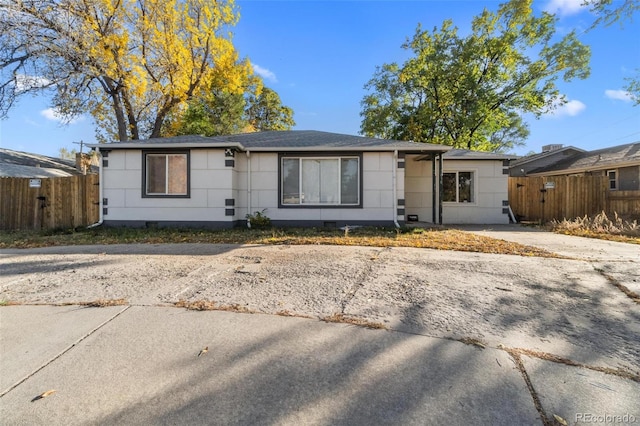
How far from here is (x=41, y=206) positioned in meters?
10.5

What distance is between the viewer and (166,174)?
10141 millimetres

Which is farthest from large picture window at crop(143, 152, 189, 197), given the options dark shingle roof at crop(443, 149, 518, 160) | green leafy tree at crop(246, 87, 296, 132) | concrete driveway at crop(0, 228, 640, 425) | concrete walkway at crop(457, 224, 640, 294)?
green leafy tree at crop(246, 87, 296, 132)

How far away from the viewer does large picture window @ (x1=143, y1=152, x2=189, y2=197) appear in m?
10.0

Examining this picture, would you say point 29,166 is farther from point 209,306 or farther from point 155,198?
point 209,306

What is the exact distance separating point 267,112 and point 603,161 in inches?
1010

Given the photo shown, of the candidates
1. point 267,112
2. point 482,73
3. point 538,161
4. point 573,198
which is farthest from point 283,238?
point 267,112

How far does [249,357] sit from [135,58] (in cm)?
1732

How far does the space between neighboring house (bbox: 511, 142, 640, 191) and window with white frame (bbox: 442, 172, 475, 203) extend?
810cm

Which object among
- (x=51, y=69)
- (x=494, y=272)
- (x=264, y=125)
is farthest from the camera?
(x=264, y=125)

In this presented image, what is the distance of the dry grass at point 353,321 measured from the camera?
2979mm

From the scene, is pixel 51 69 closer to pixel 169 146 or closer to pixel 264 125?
pixel 169 146

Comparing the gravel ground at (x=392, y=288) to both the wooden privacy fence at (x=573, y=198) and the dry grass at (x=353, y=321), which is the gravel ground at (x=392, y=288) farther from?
the wooden privacy fence at (x=573, y=198)

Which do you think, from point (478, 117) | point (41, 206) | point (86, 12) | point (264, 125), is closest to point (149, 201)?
point (41, 206)

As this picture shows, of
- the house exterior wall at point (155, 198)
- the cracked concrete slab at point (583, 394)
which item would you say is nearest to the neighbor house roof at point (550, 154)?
the house exterior wall at point (155, 198)
